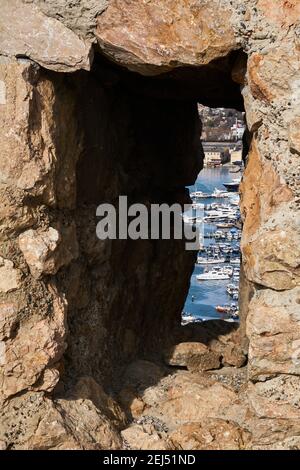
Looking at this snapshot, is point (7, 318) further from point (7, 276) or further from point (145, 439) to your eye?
point (145, 439)

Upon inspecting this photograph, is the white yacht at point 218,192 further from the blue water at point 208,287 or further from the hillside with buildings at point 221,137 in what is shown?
the hillside with buildings at point 221,137

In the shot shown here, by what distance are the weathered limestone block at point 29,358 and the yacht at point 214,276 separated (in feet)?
44.4

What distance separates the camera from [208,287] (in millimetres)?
17438

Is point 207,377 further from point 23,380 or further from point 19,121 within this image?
point 19,121

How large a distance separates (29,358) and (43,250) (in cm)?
52

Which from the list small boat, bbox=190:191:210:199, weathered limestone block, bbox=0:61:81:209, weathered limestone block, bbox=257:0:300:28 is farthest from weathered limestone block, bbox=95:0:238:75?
small boat, bbox=190:191:210:199

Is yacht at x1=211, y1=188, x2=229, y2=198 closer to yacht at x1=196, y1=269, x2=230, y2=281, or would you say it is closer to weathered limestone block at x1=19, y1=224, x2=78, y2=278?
yacht at x1=196, y1=269, x2=230, y2=281

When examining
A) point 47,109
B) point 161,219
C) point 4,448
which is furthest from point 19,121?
point 161,219

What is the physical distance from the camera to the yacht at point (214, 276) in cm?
1705

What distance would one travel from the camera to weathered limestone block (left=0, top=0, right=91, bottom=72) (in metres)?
3.49

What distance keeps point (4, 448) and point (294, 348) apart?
1424 mm

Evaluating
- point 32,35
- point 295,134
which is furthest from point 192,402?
point 32,35

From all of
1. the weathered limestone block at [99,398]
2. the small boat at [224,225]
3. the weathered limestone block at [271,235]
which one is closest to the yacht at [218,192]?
the small boat at [224,225]

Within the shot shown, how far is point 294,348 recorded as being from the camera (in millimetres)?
3387
